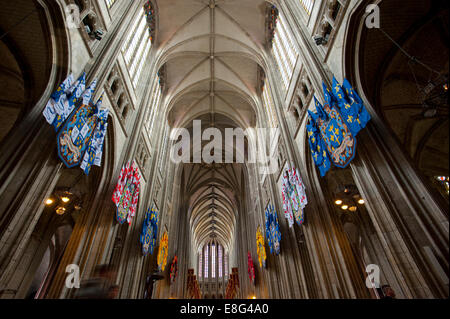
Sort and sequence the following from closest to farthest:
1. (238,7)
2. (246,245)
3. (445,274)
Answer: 1. (445,274)
2. (238,7)
3. (246,245)

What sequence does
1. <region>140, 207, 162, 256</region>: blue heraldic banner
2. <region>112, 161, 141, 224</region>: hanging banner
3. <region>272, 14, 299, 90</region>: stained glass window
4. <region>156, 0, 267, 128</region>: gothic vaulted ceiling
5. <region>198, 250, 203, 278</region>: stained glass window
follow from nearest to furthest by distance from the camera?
<region>112, 161, 141, 224</region>: hanging banner
<region>140, 207, 162, 256</region>: blue heraldic banner
<region>272, 14, 299, 90</region>: stained glass window
<region>156, 0, 267, 128</region>: gothic vaulted ceiling
<region>198, 250, 203, 278</region>: stained glass window

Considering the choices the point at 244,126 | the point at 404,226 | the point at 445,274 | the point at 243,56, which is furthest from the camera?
the point at 244,126

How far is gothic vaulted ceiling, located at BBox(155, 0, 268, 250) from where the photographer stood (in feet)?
43.1

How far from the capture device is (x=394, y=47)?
5895 millimetres

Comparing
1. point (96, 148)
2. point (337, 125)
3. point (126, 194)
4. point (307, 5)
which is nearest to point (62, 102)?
point (96, 148)

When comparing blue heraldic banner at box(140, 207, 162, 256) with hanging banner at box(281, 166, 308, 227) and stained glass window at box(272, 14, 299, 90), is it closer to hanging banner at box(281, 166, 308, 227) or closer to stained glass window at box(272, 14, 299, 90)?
hanging banner at box(281, 166, 308, 227)

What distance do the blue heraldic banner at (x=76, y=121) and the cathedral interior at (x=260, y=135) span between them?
0.04 m

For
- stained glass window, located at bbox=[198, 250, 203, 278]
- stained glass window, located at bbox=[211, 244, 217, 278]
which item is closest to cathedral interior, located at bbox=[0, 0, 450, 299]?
stained glass window, located at bbox=[211, 244, 217, 278]

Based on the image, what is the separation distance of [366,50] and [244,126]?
1350cm

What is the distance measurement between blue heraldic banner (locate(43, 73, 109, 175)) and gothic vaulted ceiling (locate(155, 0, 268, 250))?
8145mm

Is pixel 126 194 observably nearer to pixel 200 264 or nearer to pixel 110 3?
pixel 110 3

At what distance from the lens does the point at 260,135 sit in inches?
619
